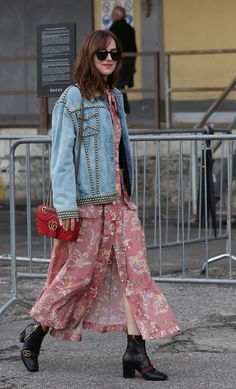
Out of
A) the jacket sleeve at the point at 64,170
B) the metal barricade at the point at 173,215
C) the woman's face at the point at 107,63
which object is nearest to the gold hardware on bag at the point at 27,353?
the jacket sleeve at the point at 64,170

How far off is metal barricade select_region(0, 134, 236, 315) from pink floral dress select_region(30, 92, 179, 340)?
1.43 metres

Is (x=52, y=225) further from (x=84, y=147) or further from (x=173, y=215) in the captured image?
(x=173, y=215)

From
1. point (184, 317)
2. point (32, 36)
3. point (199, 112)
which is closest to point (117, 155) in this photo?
point (184, 317)

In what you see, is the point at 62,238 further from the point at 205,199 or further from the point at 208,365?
the point at 205,199

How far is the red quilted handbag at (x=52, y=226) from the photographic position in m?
6.19

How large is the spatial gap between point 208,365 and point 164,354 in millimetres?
376

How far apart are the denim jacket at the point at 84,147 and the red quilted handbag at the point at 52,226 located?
0.29 feet

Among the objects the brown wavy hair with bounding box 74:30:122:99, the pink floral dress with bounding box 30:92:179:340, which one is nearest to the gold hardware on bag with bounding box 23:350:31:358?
the pink floral dress with bounding box 30:92:179:340

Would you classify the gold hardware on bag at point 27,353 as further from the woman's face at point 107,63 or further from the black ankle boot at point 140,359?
the woman's face at point 107,63

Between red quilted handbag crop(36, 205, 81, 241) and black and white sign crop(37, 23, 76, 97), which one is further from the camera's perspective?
black and white sign crop(37, 23, 76, 97)

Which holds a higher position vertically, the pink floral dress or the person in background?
the person in background

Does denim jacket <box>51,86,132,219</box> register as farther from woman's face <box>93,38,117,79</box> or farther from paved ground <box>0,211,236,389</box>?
paved ground <box>0,211,236,389</box>

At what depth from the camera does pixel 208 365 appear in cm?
653

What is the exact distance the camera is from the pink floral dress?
623 centimetres
